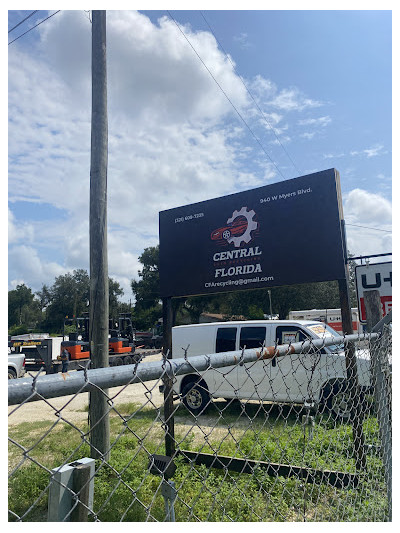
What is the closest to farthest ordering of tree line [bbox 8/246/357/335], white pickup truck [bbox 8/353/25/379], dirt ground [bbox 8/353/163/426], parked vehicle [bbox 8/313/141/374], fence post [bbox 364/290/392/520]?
1. fence post [bbox 364/290/392/520]
2. dirt ground [bbox 8/353/163/426]
3. white pickup truck [bbox 8/353/25/379]
4. parked vehicle [bbox 8/313/141/374]
5. tree line [bbox 8/246/357/335]

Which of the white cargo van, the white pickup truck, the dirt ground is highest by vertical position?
the white cargo van

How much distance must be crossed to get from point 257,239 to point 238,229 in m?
0.33

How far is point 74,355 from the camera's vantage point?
17984 mm

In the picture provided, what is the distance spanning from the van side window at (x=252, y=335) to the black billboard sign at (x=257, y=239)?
10.1ft

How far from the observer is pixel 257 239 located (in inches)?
200

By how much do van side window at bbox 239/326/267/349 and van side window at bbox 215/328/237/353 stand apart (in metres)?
0.20

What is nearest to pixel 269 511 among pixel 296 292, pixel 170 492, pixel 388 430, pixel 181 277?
pixel 388 430

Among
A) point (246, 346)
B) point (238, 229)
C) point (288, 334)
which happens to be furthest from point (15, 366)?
point (238, 229)

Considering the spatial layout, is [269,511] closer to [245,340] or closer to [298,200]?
[298,200]

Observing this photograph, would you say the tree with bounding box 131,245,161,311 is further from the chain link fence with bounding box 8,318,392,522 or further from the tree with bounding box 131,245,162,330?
the chain link fence with bounding box 8,318,392,522

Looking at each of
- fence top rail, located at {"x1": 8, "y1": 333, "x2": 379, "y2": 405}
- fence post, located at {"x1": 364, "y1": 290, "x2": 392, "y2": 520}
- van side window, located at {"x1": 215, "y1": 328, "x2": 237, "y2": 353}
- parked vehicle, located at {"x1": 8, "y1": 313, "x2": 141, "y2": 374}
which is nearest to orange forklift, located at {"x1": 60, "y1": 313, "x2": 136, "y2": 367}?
parked vehicle, located at {"x1": 8, "y1": 313, "x2": 141, "y2": 374}

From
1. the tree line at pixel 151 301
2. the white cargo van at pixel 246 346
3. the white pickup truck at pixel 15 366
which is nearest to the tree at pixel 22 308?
the tree line at pixel 151 301

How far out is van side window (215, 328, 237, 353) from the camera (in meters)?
8.60

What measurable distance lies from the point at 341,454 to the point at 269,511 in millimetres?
1575
